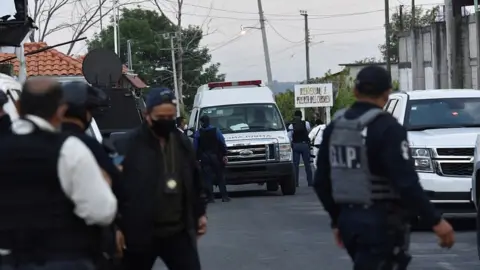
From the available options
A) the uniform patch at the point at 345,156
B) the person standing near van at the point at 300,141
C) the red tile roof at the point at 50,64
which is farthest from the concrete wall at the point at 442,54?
the uniform patch at the point at 345,156

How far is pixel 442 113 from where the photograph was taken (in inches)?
657

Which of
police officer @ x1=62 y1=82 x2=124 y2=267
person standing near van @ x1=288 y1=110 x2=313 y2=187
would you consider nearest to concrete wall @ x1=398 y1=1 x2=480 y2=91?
person standing near van @ x1=288 y1=110 x2=313 y2=187

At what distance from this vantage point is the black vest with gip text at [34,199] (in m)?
5.57

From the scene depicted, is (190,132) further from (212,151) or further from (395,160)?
(395,160)

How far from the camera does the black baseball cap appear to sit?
6.95 metres

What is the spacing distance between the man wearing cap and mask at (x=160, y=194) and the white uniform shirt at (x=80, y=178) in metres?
1.58

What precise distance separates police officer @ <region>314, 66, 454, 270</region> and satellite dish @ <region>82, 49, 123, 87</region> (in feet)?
37.3

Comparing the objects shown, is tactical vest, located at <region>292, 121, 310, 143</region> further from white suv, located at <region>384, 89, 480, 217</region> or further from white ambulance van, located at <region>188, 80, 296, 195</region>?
white suv, located at <region>384, 89, 480, 217</region>

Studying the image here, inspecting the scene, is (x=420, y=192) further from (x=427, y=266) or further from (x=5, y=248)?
(x=427, y=266)

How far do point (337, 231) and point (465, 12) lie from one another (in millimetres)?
40567

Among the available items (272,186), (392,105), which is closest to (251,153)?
(272,186)

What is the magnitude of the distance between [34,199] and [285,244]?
9.18 meters

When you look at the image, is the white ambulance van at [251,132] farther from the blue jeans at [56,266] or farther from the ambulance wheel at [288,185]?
the blue jeans at [56,266]

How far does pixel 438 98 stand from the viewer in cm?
1691
